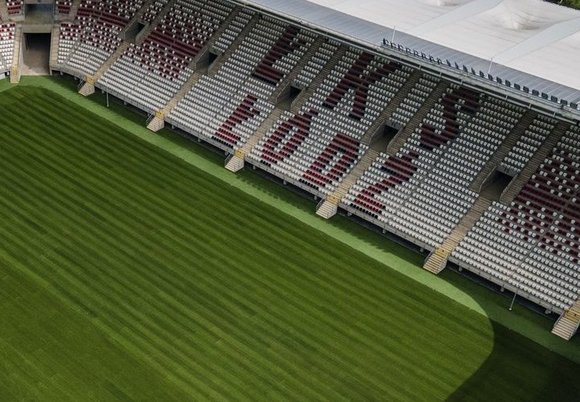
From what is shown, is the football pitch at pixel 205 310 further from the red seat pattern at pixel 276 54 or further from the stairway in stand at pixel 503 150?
the red seat pattern at pixel 276 54

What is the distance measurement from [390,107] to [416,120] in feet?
7.30

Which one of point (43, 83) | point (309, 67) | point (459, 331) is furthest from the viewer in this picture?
point (43, 83)

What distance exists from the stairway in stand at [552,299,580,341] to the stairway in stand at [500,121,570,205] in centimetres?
813

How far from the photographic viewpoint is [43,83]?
62.9 metres

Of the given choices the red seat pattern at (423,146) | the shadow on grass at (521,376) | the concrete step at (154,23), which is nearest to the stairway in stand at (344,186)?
the red seat pattern at (423,146)

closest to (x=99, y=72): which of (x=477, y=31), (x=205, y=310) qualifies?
(x=205, y=310)

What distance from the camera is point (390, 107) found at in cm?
5419

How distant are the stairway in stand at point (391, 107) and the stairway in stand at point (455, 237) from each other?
901cm

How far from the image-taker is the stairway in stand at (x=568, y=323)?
140 feet

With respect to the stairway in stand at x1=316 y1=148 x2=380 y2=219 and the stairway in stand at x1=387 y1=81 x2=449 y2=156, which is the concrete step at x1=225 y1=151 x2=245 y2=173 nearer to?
the stairway in stand at x1=316 y1=148 x2=380 y2=219

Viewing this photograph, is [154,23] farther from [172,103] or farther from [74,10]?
[172,103]

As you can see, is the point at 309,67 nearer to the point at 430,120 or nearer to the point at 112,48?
the point at 430,120

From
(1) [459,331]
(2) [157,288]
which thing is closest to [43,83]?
(2) [157,288]

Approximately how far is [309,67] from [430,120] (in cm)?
1082
